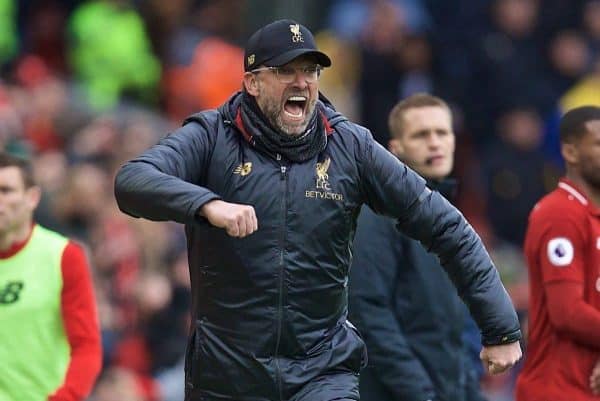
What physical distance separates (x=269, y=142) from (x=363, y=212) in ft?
4.60

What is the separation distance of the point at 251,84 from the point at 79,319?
65.8 inches

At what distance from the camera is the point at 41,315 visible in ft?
25.4

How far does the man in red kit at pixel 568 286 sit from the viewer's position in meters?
7.30

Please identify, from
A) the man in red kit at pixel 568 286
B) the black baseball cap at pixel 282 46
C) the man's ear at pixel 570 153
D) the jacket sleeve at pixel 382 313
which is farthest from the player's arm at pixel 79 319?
the man's ear at pixel 570 153

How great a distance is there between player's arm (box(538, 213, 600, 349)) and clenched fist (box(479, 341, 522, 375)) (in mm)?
633

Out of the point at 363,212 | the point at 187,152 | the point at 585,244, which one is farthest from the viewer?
the point at 363,212

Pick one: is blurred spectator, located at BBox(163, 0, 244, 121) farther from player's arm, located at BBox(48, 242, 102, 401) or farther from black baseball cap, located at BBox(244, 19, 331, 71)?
black baseball cap, located at BBox(244, 19, 331, 71)

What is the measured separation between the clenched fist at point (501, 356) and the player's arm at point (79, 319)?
2046mm

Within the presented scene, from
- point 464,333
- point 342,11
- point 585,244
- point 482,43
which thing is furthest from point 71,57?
point 585,244

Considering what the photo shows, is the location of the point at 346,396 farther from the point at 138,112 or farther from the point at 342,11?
the point at 342,11

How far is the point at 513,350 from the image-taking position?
21.9ft

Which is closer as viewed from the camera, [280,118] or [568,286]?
[280,118]

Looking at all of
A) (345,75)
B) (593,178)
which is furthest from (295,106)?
(345,75)

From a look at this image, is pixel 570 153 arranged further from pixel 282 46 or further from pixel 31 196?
pixel 31 196
